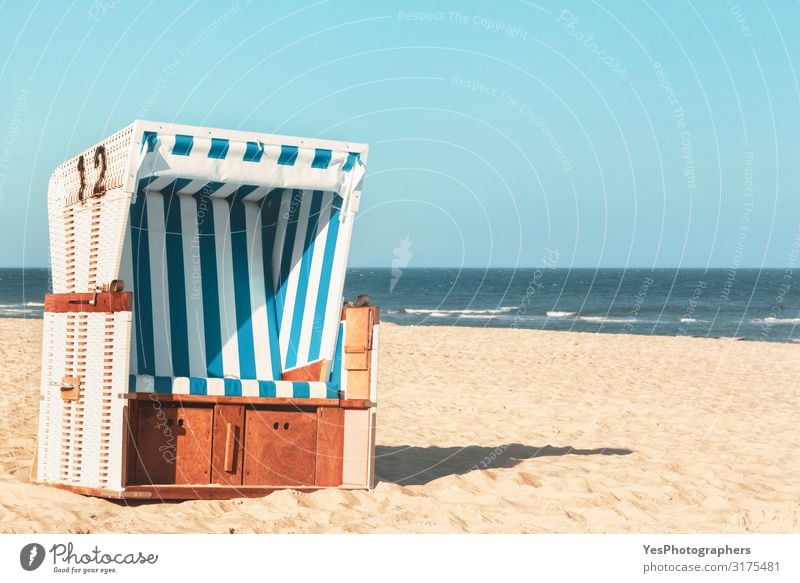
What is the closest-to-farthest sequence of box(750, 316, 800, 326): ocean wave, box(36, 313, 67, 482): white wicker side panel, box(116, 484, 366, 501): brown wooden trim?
box(116, 484, 366, 501): brown wooden trim → box(36, 313, 67, 482): white wicker side panel → box(750, 316, 800, 326): ocean wave

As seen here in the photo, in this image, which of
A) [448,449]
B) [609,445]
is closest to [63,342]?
[448,449]

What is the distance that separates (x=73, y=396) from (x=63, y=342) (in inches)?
16.1

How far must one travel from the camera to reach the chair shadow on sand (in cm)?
730

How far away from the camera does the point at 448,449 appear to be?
873 cm

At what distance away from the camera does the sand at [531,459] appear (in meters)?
5.83

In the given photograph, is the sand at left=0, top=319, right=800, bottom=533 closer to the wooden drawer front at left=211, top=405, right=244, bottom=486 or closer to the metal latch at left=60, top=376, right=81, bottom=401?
the wooden drawer front at left=211, top=405, right=244, bottom=486

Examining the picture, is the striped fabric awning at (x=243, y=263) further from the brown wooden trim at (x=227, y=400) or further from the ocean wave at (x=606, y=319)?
the ocean wave at (x=606, y=319)

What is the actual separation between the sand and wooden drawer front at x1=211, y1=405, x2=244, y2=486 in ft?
0.63

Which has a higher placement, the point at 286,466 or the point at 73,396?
the point at 73,396

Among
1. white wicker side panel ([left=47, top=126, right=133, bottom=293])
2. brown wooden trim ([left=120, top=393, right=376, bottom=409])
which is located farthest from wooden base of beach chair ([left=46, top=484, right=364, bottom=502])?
white wicker side panel ([left=47, top=126, right=133, bottom=293])

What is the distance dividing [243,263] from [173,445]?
5.52 feet

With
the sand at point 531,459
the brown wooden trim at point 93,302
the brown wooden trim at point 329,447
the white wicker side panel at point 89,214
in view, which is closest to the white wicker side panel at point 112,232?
the white wicker side panel at point 89,214
